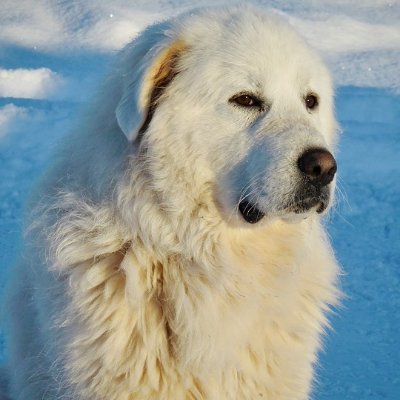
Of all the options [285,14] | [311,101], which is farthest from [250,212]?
[285,14]

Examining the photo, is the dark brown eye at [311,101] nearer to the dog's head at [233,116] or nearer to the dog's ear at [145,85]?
the dog's head at [233,116]

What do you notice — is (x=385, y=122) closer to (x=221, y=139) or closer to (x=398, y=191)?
(x=398, y=191)

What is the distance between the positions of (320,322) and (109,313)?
1.05 m

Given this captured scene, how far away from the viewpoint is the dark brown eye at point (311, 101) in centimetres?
349

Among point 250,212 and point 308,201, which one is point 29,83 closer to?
point 250,212

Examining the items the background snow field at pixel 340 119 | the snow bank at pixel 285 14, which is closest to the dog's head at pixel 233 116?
the background snow field at pixel 340 119

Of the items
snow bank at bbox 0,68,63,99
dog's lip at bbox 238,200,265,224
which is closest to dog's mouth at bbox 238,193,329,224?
dog's lip at bbox 238,200,265,224

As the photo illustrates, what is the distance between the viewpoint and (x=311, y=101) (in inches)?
139

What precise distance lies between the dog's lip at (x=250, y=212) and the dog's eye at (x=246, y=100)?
0.42 metres

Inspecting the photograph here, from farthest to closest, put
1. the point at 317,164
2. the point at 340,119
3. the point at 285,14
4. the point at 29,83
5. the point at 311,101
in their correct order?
the point at 285,14, the point at 29,83, the point at 340,119, the point at 311,101, the point at 317,164

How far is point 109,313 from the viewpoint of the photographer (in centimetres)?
326

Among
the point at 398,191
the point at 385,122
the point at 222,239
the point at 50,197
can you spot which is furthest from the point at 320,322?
the point at 385,122

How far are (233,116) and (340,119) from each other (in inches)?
203

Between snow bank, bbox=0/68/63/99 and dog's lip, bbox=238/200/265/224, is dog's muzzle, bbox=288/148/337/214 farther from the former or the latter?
snow bank, bbox=0/68/63/99
